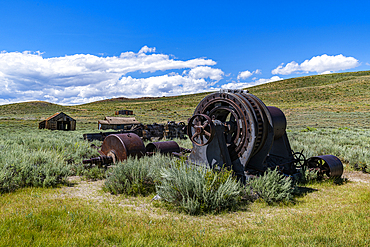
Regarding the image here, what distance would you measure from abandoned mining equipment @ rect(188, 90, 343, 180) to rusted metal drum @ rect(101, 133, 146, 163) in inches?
79.5

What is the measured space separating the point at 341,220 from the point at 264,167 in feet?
7.61

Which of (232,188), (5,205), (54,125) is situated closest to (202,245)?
(232,188)

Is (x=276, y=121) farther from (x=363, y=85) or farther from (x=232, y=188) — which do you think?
(x=363, y=85)

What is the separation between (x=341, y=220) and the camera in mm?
4176

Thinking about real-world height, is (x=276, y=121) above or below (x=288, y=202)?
A: above

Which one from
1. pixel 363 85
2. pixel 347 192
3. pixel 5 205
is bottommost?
pixel 347 192

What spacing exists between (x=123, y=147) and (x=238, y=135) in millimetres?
3613

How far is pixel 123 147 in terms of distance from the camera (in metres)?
7.56

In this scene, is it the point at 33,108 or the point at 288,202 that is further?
the point at 33,108

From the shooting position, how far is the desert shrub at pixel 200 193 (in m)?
4.71

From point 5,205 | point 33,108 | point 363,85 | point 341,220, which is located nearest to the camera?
point 341,220

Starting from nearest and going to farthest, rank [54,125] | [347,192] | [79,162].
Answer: [347,192] < [79,162] < [54,125]

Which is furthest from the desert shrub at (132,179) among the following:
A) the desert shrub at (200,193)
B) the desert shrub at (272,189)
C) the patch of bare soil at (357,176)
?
the patch of bare soil at (357,176)

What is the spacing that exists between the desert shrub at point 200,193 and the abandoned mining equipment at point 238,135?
856 mm
